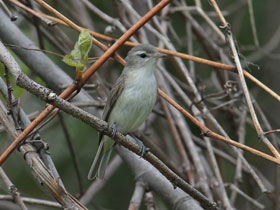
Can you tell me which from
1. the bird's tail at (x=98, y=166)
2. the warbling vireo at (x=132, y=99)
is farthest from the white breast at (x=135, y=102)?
the bird's tail at (x=98, y=166)

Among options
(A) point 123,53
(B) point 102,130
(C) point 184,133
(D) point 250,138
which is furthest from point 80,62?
(D) point 250,138

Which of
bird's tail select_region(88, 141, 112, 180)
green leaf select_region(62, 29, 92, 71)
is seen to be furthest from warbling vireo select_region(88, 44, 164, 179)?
green leaf select_region(62, 29, 92, 71)

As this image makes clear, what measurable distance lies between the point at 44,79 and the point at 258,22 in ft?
9.13

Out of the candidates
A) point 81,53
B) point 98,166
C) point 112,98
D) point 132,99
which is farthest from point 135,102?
point 81,53

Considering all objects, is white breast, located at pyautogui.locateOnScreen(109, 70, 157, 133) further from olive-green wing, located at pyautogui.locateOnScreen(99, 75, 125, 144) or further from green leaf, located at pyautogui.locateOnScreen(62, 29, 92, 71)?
green leaf, located at pyautogui.locateOnScreen(62, 29, 92, 71)

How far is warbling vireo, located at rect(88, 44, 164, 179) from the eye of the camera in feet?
11.2

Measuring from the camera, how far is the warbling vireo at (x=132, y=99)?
341 cm

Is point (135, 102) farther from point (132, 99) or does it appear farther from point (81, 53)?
point (81, 53)

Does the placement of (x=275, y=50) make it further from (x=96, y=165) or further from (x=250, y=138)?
(x=96, y=165)

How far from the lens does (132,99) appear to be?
3.44 meters

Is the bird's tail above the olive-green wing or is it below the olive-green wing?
below

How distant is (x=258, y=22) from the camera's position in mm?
5320

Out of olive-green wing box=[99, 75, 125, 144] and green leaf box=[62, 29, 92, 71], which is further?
olive-green wing box=[99, 75, 125, 144]

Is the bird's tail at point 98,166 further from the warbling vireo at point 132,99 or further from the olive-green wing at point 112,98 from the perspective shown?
the olive-green wing at point 112,98
